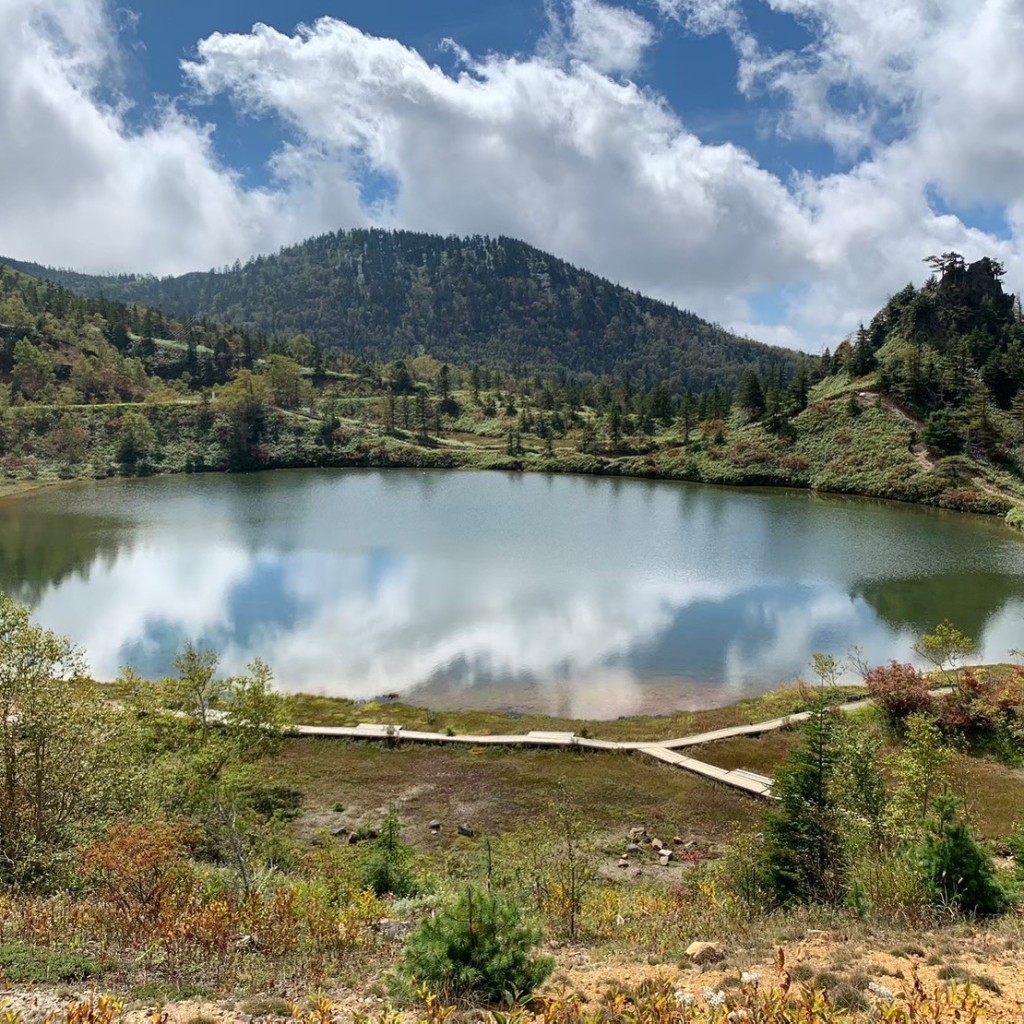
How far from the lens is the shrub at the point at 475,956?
366 inches

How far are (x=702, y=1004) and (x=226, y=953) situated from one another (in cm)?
749

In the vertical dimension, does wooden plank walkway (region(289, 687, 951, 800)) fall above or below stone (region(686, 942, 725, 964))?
below

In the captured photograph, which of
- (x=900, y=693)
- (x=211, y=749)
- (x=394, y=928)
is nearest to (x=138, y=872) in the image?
(x=394, y=928)

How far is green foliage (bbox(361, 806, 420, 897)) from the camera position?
18234 mm

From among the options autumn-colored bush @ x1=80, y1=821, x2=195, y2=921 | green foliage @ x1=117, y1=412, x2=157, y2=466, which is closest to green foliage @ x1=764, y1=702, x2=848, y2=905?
autumn-colored bush @ x1=80, y1=821, x2=195, y2=921

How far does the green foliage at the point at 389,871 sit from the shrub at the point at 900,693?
2427cm

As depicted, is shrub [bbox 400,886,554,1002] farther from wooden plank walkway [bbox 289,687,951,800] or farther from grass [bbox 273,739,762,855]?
wooden plank walkway [bbox 289,687,951,800]

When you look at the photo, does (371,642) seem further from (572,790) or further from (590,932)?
(590,932)

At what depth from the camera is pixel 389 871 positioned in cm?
1847

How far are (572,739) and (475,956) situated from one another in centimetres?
2189

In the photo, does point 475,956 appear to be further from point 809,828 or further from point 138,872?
point 809,828

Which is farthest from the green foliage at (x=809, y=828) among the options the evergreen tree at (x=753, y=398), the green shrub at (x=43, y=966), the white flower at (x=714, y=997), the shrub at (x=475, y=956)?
the evergreen tree at (x=753, y=398)

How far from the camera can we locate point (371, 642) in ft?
143

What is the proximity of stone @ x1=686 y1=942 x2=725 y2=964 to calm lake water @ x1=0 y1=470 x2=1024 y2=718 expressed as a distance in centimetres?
2379
